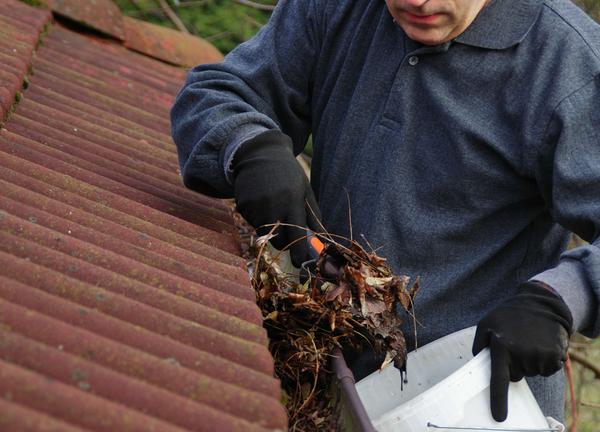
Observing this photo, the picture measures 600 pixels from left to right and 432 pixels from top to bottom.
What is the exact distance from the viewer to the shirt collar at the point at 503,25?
2.48 metres

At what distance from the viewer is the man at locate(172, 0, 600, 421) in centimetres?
237

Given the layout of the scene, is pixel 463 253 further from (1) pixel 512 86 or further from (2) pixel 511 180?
(1) pixel 512 86

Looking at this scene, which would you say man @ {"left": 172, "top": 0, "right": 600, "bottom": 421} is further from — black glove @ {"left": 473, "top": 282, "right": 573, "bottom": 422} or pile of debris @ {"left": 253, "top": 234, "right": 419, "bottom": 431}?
pile of debris @ {"left": 253, "top": 234, "right": 419, "bottom": 431}

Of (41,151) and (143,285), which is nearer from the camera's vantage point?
(143,285)

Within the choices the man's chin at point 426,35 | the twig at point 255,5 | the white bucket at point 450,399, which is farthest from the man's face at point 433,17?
the twig at point 255,5

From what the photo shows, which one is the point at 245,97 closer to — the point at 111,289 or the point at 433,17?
the point at 433,17

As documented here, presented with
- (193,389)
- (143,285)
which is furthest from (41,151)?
(193,389)

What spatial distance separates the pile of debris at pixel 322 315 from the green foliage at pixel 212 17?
4291 millimetres

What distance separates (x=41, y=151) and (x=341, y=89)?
97 centimetres

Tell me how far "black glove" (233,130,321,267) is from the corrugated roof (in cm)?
11

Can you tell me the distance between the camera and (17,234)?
180 cm

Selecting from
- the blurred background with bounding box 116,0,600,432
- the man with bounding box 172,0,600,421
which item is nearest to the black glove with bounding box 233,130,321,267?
the man with bounding box 172,0,600,421

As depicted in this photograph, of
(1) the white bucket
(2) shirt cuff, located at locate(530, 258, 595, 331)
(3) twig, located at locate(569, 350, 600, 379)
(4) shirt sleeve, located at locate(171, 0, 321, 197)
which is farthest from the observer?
(3) twig, located at locate(569, 350, 600, 379)

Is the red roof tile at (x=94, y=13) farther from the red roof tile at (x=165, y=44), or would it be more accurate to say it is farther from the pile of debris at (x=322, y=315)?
the pile of debris at (x=322, y=315)
